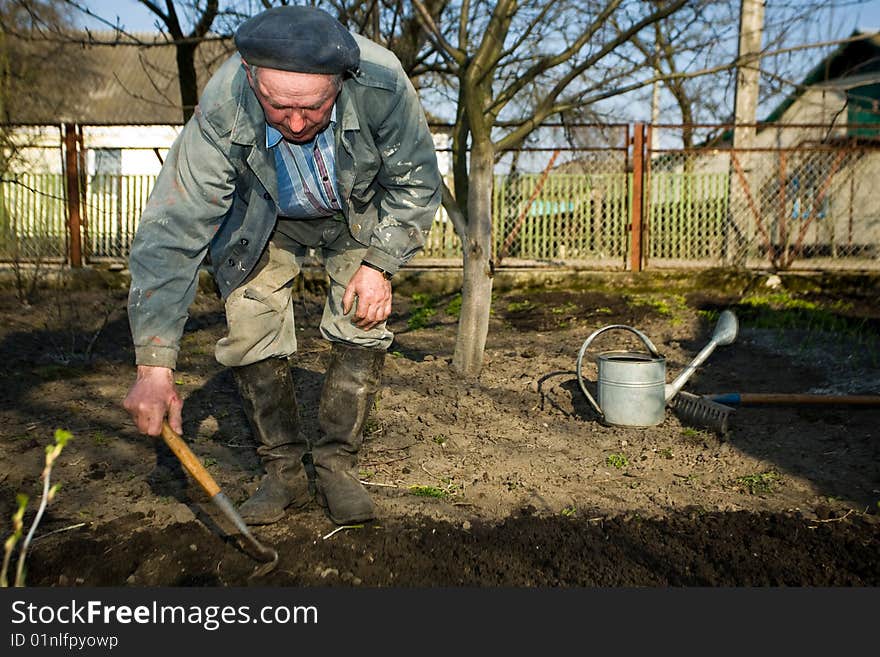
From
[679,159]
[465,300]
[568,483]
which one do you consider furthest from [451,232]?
[568,483]

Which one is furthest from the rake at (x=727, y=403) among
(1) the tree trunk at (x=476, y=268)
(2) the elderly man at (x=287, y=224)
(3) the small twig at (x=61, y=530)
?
(3) the small twig at (x=61, y=530)

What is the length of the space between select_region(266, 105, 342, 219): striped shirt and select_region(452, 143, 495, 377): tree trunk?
199 centimetres

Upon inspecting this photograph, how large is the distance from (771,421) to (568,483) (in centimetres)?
142

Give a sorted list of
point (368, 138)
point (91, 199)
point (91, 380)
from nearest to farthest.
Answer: point (368, 138), point (91, 380), point (91, 199)

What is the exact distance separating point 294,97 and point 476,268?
8.11 ft

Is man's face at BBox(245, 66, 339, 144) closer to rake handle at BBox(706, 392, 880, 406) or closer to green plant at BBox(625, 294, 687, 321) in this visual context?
rake handle at BBox(706, 392, 880, 406)

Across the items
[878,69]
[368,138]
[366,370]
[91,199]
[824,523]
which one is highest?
[878,69]

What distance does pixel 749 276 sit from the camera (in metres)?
7.62

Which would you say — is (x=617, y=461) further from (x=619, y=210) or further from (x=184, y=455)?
(x=619, y=210)

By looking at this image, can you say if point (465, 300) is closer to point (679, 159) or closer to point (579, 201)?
point (579, 201)

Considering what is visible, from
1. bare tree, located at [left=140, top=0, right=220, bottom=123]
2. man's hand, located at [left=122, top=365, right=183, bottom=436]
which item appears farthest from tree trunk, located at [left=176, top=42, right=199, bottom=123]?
man's hand, located at [left=122, top=365, right=183, bottom=436]

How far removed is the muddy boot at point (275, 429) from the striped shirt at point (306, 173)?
58cm

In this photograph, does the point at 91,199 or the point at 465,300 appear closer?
the point at 465,300

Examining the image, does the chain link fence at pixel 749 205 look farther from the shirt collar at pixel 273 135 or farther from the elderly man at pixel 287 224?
the shirt collar at pixel 273 135
